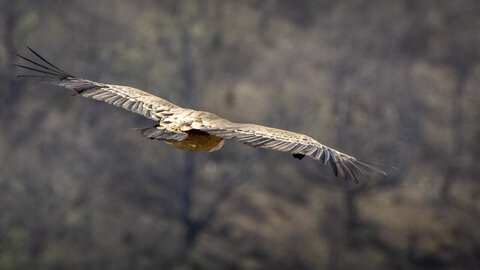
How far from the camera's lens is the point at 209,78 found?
47.8 feet

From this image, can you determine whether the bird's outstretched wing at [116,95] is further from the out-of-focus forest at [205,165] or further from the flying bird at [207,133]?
the out-of-focus forest at [205,165]

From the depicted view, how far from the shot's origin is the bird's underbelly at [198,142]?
16.9ft

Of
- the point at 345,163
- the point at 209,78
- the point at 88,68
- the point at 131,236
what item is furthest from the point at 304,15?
the point at 345,163

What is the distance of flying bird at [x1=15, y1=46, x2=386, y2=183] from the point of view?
4781 mm

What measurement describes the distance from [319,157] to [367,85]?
1098cm

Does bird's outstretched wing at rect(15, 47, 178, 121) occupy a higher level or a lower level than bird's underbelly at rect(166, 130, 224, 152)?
higher

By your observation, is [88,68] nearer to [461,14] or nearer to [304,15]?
[304,15]

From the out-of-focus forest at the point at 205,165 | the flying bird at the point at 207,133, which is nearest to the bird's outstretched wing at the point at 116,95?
the flying bird at the point at 207,133

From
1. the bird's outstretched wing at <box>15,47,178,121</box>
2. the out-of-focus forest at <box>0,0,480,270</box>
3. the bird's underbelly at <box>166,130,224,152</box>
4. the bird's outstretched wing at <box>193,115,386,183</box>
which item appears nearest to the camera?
the bird's outstretched wing at <box>193,115,386,183</box>

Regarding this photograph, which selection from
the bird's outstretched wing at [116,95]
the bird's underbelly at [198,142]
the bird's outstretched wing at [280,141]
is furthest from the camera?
the bird's outstretched wing at [116,95]

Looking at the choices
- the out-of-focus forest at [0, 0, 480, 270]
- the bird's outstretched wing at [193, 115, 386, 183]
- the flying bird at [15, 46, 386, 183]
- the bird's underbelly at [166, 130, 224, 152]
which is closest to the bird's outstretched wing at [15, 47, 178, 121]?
the flying bird at [15, 46, 386, 183]

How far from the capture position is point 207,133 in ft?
17.2

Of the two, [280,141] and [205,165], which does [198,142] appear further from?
[205,165]

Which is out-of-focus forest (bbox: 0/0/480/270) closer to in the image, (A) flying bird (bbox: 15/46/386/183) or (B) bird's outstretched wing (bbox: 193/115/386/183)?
(A) flying bird (bbox: 15/46/386/183)
